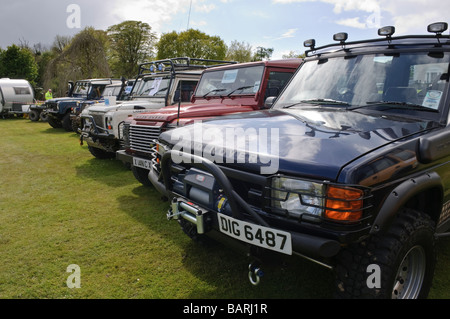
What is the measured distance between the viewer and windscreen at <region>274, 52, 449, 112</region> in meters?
2.58

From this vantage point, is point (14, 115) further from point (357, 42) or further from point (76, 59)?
point (357, 42)

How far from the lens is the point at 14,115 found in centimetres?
2214

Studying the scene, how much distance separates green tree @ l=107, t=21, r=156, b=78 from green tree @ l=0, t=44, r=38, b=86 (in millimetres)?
9037

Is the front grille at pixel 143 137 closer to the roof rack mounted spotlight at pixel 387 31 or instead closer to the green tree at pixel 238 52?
the roof rack mounted spotlight at pixel 387 31

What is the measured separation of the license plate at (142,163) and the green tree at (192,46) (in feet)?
117

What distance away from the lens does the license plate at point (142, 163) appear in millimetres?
4609

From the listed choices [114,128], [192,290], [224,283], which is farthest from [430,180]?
[114,128]

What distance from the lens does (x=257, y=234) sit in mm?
1909

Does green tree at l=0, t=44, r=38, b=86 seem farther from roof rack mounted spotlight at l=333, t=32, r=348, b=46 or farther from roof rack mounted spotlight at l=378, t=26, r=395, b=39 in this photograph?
roof rack mounted spotlight at l=378, t=26, r=395, b=39

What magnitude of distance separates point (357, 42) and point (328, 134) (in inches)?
63.3

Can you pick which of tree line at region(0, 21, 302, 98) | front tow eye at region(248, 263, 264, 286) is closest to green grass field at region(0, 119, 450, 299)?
front tow eye at region(248, 263, 264, 286)

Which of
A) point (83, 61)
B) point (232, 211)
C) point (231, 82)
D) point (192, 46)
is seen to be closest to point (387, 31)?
point (232, 211)

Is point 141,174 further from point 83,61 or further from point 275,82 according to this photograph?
point 83,61
